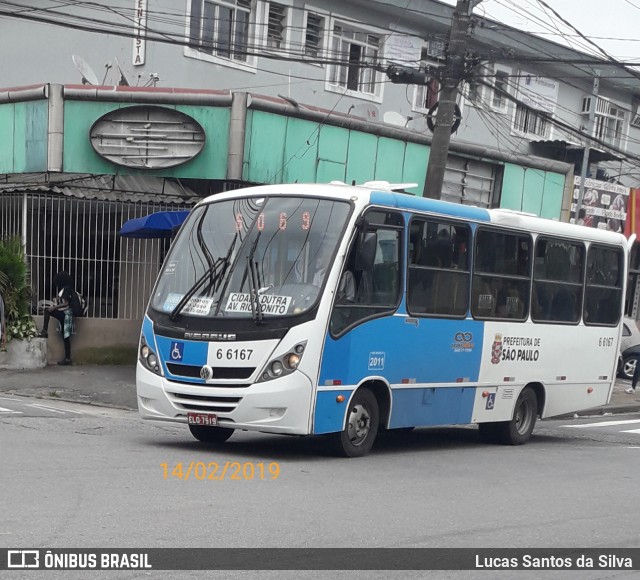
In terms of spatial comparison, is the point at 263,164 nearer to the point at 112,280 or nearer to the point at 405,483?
the point at 112,280

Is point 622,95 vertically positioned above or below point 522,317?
above

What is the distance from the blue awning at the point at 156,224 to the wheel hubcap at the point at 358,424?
22.3 ft

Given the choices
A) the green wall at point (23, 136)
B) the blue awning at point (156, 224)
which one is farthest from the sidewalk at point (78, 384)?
the green wall at point (23, 136)

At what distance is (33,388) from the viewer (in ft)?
54.3

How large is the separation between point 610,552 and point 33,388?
11455 millimetres

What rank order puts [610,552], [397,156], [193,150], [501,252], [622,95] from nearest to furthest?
[610,552], [501,252], [193,150], [397,156], [622,95]

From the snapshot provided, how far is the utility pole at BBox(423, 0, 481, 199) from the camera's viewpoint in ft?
56.6

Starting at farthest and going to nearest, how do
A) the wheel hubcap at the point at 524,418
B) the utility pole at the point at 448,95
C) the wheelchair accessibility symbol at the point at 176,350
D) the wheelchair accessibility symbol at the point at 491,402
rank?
the utility pole at the point at 448,95, the wheel hubcap at the point at 524,418, the wheelchair accessibility symbol at the point at 491,402, the wheelchair accessibility symbol at the point at 176,350

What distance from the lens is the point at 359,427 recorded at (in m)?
11.0

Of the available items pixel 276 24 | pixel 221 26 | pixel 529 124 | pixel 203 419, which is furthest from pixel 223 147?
pixel 529 124

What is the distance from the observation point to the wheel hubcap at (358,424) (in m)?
10.9

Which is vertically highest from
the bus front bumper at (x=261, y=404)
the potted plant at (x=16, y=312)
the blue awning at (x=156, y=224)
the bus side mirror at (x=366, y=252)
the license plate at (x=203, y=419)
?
the bus side mirror at (x=366, y=252)

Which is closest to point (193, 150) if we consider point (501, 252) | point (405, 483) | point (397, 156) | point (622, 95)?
point (397, 156)

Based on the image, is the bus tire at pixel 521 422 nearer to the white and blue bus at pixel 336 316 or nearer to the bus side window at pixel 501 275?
the white and blue bus at pixel 336 316
